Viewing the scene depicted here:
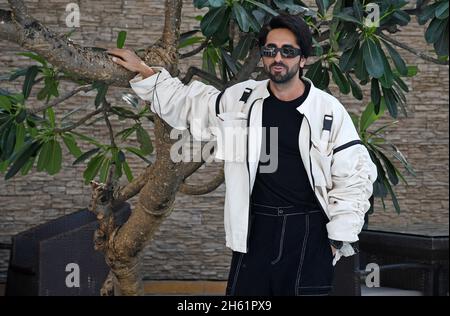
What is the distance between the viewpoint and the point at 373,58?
13.9 ft

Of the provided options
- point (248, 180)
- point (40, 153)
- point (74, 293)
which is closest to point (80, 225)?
point (74, 293)

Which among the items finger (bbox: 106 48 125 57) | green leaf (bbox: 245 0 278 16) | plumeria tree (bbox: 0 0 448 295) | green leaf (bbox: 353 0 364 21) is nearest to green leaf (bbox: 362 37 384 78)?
plumeria tree (bbox: 0 0 448 295)

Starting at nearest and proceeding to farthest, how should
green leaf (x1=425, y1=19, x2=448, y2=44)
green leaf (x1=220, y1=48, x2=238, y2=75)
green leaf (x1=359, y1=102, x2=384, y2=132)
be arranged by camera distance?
green leaf (x1=425, y1=19, x2=448, y2=44), green leaf (x1=220, y1=48, x2=238, y2=75), green leaf (x1=359, y1=102, x2=384, y2=132)

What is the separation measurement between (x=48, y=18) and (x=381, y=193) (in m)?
3.58

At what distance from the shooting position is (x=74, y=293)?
579 cm

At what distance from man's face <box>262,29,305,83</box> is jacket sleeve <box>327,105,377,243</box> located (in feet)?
0.81

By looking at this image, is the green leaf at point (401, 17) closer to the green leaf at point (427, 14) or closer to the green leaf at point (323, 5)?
the green leaf at point (427, 14)

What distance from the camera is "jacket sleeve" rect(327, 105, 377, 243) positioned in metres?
3.59

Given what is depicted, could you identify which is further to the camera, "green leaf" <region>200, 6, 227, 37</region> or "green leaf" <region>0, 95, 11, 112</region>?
"green leaf" <region>0, 95, 11, 112</region>

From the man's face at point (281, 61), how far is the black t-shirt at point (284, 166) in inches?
4.7

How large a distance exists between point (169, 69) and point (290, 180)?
0.88m

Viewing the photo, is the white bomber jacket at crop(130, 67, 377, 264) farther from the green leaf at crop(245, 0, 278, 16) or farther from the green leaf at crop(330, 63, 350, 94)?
the green leaf at crop(330, 63, 350, 94)

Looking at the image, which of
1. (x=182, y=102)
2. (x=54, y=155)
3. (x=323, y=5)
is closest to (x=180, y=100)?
(x=182, y=102)
